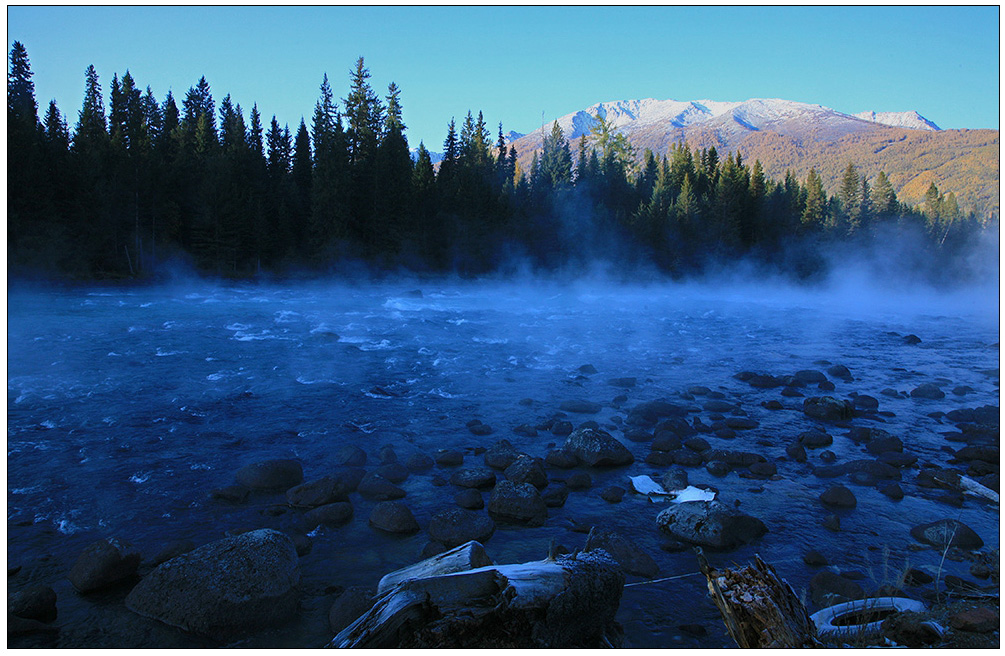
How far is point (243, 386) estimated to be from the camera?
12.4m

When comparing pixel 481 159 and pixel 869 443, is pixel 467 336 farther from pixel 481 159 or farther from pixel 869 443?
pixel 481 159

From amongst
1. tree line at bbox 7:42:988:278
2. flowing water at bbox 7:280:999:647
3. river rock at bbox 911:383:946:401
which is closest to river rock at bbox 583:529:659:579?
flowing water at bbox 7:280:999:647

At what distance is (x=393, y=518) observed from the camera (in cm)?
648

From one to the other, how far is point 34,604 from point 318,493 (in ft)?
9.60

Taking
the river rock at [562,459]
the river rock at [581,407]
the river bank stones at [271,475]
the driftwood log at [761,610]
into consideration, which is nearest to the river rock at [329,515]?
the river bank stones at [271,475]

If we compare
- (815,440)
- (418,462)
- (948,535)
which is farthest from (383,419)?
(948,535)

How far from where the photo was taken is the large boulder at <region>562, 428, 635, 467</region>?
8430mm

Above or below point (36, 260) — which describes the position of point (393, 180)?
above

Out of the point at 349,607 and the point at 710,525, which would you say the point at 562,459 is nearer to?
the point at 710,525

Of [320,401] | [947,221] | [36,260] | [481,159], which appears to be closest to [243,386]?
[320,401]

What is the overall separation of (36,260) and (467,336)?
27.4 m

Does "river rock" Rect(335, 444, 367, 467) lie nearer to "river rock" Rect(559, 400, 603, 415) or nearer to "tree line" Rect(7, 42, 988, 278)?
"river rock" Rect(559, 400, 603, 415)

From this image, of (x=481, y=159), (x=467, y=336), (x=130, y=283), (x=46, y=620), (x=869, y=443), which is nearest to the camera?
(x=46, y=620)

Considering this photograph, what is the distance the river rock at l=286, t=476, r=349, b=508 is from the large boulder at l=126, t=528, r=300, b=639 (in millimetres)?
1744
